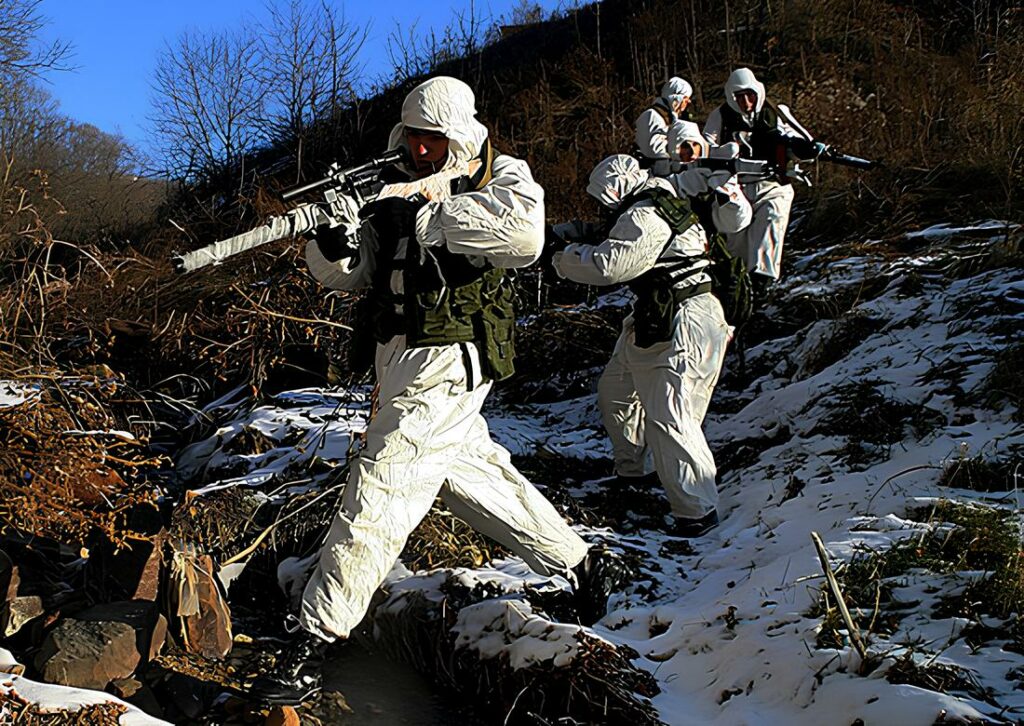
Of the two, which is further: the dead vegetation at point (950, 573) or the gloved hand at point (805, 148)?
the gloved hand at point (805, 148)

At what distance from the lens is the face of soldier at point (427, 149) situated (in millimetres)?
3562

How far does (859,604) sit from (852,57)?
537 inches

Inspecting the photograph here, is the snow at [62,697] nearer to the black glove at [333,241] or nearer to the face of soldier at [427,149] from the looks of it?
the black glove at [333,241]

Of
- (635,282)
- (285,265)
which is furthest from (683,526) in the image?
(285,265)

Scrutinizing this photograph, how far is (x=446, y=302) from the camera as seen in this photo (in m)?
3.47

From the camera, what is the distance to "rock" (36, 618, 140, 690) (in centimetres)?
329

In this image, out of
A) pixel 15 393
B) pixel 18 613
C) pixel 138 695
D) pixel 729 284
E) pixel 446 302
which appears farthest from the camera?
pixel 729 284

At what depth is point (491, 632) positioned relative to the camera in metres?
3.60

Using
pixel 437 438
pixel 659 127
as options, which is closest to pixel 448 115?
pixel 437 438

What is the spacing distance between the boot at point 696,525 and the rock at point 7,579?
3.08m

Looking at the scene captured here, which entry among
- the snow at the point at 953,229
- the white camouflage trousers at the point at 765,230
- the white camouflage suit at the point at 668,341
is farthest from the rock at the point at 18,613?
the snow at the point at 953,229

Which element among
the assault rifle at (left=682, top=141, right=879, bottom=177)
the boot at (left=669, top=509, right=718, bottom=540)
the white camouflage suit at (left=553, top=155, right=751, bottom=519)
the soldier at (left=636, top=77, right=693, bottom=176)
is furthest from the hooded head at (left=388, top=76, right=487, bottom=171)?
the assault rifle at (left=682, top=141, right=879, bottom=177)

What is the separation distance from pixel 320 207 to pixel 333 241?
144 mm

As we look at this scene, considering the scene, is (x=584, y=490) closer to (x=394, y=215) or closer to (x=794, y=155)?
(x=394, y=215)
